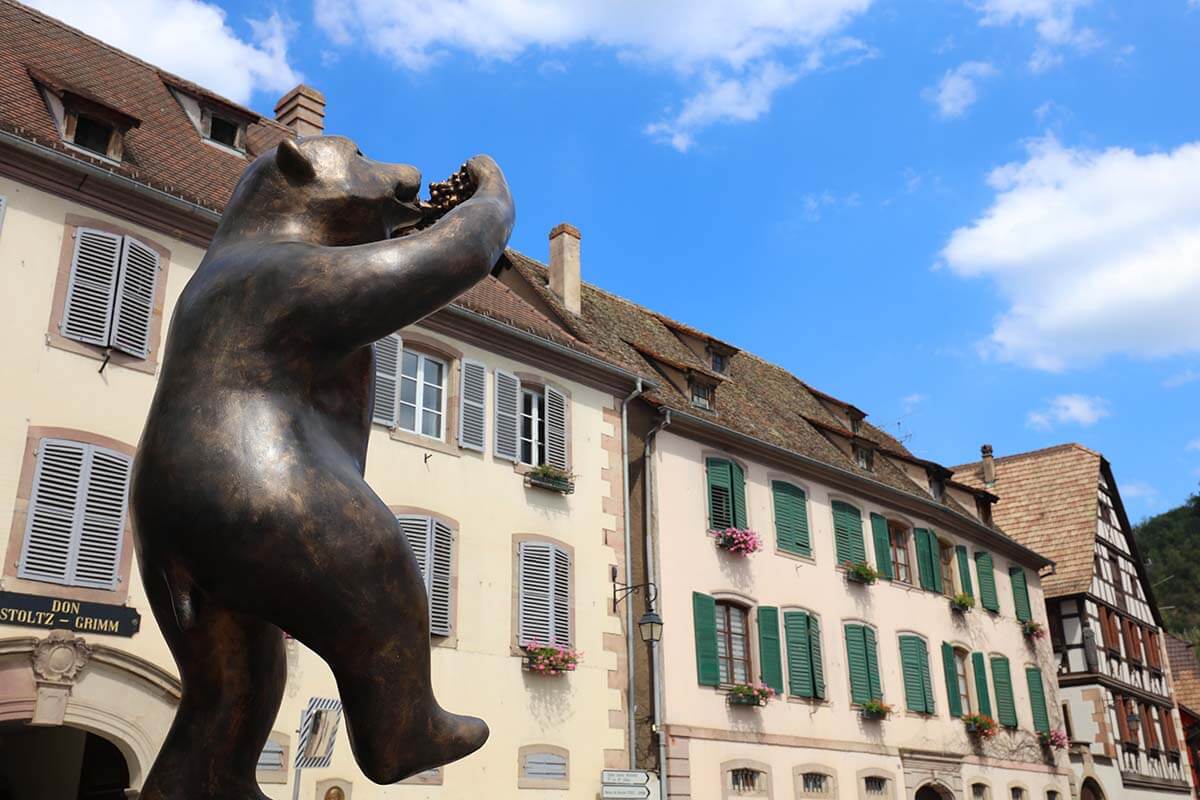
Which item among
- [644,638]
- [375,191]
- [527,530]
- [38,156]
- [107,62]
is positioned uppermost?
[107,62]

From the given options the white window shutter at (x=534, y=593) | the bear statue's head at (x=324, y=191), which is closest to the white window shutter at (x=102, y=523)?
the white window shutter at (x=534, y=593)

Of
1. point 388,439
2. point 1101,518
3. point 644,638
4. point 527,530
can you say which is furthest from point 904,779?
point 1101,518

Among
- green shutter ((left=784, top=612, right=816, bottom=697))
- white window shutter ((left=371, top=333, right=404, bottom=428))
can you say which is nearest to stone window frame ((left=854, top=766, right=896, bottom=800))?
green shutter ((left=784, top=612, right=816, bottom=697))

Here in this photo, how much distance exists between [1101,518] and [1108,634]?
3.01 m

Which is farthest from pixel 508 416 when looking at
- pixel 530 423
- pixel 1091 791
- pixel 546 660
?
pixel 1091 791

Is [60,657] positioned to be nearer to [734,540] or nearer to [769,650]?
[734,540]

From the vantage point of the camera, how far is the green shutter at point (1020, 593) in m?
25.5

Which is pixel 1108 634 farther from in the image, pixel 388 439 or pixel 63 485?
pixel 63 485

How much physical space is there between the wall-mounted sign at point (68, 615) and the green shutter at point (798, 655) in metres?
10.2

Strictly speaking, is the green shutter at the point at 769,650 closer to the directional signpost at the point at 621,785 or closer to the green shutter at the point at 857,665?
the green shutter at the point at 857,665

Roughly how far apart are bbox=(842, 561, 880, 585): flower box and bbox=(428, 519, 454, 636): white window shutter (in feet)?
28.1

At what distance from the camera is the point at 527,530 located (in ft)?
48.3

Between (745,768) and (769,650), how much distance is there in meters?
1.83

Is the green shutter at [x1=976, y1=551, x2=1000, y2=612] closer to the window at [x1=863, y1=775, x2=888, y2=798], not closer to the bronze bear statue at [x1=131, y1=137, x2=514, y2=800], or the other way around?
the window at [x1=863, y1=775, x2=888, y2=798]
